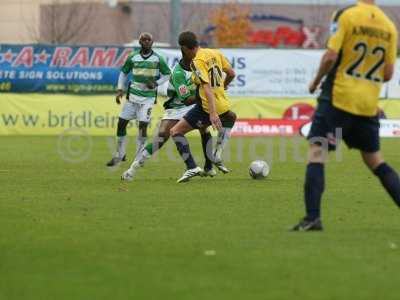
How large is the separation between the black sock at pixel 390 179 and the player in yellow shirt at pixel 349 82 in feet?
0.93

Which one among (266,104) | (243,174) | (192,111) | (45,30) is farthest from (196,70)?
(45,30)

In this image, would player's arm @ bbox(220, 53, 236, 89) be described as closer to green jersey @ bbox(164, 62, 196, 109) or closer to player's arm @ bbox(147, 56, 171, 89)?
green jersey @ bbox(164, 62, 196, 109)

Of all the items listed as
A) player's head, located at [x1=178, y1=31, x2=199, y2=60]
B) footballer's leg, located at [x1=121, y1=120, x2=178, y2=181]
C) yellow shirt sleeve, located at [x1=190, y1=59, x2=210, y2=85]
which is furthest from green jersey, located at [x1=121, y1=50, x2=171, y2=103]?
yellow shirt sleeve, located at [x1=190, y1=59, x2=210, y2=85]

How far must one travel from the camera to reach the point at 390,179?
1072 centimetres

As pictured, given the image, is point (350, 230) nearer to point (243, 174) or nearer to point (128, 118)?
point (243, 174)

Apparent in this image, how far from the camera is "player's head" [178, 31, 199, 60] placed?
1598 centimetres

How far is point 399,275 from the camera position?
8.38 m

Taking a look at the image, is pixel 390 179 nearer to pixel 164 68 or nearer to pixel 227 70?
pixel 227 70

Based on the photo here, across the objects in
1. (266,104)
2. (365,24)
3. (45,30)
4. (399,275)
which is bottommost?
(45,30)

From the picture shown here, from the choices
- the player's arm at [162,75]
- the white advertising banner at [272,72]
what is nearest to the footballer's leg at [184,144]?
the player's arm at [162,75]

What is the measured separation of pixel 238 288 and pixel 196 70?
8.23 metres

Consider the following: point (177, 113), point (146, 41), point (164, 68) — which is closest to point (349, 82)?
point (177, 113)

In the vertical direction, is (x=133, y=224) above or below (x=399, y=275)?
below

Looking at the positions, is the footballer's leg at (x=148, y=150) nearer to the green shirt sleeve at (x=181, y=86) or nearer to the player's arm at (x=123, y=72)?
the green shirt sleeve at (x=181, y=86)
